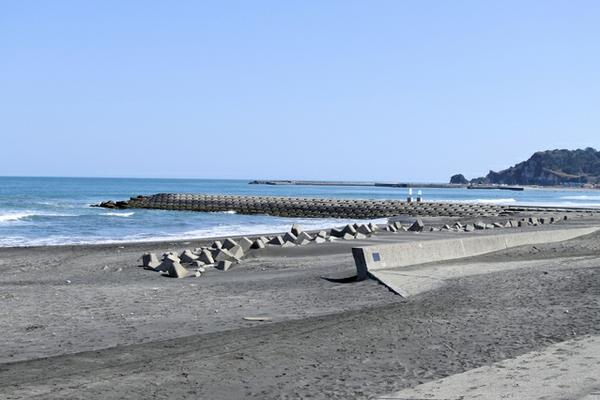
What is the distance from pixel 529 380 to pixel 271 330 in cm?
331

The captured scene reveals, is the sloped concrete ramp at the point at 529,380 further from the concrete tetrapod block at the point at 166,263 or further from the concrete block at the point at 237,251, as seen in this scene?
the concrete block at the point at 237,251

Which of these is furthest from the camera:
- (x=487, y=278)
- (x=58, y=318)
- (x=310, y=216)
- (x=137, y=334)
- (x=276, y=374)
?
(x=310, y=216)

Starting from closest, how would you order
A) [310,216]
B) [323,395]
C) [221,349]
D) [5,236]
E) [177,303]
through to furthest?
[323,395]
[221,349]
[177,303]
[5,236]
[310,216]

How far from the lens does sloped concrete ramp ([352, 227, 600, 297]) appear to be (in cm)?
1220

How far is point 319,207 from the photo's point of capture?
5984cm

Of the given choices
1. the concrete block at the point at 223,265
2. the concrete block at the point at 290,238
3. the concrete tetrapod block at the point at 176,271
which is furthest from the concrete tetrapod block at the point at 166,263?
the concrete block at the point at 290,238

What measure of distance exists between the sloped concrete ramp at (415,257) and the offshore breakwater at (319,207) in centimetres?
3292

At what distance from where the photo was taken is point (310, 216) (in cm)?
5597

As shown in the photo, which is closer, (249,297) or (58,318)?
(58,318)

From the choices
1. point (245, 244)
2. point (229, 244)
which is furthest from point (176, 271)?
point (229, 244)

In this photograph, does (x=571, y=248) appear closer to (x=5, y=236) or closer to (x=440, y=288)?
(x=440, y=288)

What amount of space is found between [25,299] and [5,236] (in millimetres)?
20612

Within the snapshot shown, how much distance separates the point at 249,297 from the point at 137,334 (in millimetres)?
3073

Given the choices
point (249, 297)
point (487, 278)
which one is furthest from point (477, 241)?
point (249, 297)
